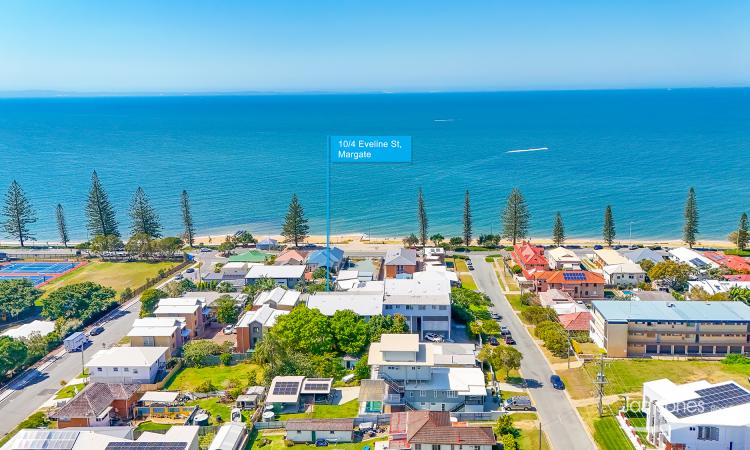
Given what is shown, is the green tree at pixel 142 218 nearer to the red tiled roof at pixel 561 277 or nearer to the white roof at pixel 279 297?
the white roof at pixel 279 297

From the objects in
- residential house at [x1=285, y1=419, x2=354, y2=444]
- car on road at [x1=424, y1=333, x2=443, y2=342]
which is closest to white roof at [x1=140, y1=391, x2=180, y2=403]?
residential house at [x1=285, y1=419, x2=354, y2=444]

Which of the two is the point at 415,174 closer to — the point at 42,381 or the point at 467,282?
the point at 467,282

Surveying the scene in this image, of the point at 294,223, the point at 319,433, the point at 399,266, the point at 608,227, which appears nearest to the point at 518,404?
the point at 319,433

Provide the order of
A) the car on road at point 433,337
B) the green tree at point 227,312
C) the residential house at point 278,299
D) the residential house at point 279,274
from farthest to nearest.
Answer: the residential house at point 279,274 → the green tree at point 227,312 → the residential house at point 278,299 → the car on road at point 433,337

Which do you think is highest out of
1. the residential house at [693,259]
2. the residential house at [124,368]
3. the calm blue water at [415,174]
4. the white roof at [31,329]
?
the calm blue water at [415,174]

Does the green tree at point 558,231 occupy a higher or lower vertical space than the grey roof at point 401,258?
higher

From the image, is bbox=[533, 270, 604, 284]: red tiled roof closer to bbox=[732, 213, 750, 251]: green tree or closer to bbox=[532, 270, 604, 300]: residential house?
bbox=[532, 270, 604, 300]: residential house

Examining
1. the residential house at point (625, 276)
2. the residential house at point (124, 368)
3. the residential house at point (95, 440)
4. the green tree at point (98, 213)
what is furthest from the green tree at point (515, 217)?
the residential house at point (95, 440)
